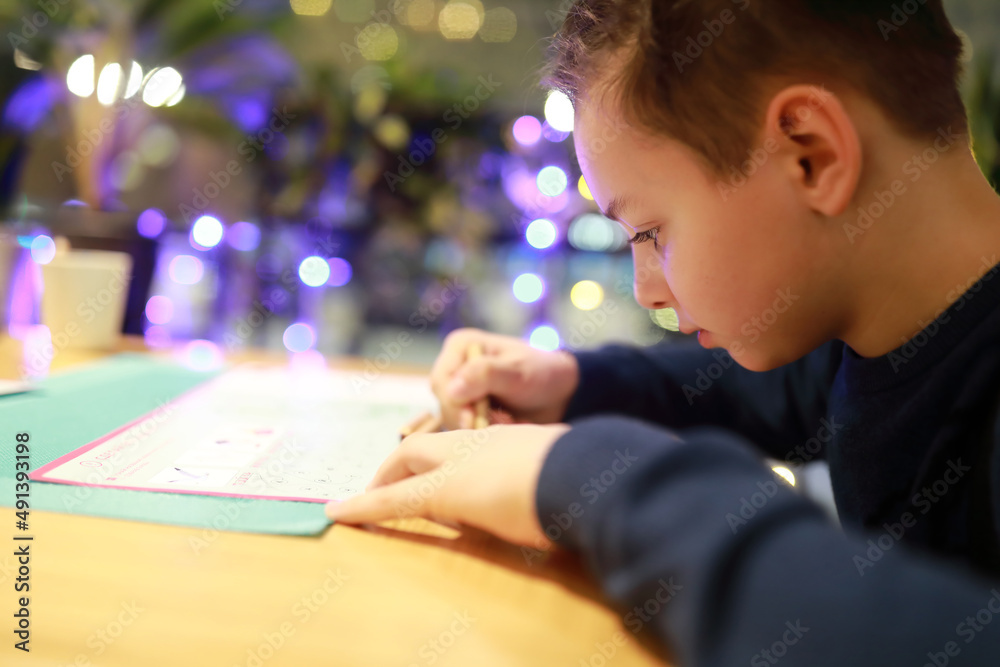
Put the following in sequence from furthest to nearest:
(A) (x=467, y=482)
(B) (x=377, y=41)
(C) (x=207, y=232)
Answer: (B) (x=377, y=41) < (C) (x=207, y=232) < (A) (x=467, y=482)

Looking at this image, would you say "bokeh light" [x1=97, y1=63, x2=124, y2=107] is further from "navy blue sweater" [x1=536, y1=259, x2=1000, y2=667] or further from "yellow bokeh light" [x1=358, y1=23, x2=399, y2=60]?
"yellow bokeh light" [x1=358, y1=23, x2=399, y2=60]

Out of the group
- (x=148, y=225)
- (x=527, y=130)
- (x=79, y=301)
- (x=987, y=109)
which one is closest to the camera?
(x=79, y=301)

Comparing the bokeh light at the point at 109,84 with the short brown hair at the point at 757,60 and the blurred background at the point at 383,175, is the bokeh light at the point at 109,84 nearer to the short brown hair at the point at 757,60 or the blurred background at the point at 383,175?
the blurred background at the point at 383,175

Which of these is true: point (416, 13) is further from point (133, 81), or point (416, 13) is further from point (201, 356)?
point (201, 356)

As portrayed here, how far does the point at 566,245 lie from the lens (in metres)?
2.72

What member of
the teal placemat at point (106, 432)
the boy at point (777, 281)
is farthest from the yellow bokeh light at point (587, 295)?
the boy at point (777, 281)

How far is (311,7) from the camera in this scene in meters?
3.15

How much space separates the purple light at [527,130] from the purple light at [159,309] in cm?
166

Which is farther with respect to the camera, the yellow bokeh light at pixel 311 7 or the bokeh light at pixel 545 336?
the yellow bokeh light at pixel 311 7

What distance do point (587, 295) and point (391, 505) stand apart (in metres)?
2.41

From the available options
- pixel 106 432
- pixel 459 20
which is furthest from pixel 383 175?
pixel 106 432

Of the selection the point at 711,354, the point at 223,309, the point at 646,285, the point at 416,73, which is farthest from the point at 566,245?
the point at 646,285

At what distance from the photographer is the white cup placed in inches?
39.9

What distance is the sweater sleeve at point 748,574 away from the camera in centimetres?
28
